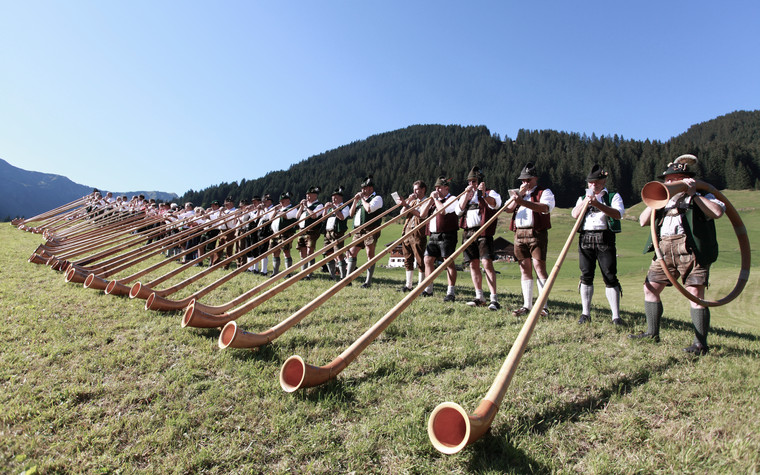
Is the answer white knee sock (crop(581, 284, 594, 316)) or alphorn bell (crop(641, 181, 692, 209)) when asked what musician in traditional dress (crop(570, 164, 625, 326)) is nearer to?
white knee sock (crop(581, 284, 594, 316))

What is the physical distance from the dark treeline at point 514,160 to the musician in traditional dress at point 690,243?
66489 mm

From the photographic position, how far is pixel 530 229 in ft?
21.0

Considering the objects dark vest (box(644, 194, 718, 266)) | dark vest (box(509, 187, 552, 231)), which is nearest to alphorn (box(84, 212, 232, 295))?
dark vest (box(509, 187, 552, 231))

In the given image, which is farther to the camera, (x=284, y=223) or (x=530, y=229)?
(x=284, y=223)

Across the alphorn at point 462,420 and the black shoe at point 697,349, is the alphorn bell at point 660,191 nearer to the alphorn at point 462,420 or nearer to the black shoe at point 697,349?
the black shoe at point 697,349

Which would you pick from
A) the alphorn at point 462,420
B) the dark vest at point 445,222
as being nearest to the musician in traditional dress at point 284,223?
the dark vest at point 445,222

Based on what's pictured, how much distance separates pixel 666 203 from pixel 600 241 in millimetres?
2006

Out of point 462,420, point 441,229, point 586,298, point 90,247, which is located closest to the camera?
point 462,420

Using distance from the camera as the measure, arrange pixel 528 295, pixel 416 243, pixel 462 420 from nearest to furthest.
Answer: pixel 462 420 → pixel 528 295 → pixel 416 243

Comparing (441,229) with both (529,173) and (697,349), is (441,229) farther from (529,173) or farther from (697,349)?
(697,349)

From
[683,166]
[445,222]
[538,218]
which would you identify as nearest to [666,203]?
[683,166]

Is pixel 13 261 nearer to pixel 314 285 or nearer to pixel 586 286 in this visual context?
pixel 314 285

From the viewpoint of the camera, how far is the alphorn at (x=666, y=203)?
370 centimetres

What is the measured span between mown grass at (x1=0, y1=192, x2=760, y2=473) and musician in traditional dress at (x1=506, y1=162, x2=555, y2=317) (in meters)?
1.17
